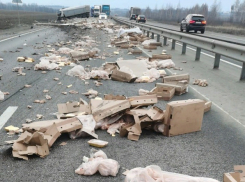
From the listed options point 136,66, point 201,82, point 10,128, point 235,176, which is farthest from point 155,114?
point 136,66

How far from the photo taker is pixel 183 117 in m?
4.47

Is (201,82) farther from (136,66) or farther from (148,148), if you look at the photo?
(148,148)

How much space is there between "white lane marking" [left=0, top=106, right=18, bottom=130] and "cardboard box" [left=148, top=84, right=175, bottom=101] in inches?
114

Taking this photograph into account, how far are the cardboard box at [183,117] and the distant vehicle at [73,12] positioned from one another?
59.6 metres

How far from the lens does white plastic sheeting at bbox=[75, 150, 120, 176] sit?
3.33 metres

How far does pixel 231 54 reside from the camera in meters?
8.48

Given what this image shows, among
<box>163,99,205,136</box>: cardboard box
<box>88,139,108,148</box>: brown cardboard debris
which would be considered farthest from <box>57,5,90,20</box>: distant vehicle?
<box>88,139,108,148</box>: brown cardboard debris

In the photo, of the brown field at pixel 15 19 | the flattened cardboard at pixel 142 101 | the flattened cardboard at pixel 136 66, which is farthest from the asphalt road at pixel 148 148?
the brown field at pixel 15 19

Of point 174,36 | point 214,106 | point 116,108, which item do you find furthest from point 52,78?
point 174,36

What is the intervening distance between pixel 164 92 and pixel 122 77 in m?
2.01

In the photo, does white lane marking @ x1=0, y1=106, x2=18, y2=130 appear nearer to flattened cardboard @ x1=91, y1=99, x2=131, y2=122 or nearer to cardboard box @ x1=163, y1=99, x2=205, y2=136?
flattened cardboard @ x1=91, y1=99, x2=131, y2=122

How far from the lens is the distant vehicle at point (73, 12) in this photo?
6144 centimetres

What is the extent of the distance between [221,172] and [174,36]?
39.5 ft

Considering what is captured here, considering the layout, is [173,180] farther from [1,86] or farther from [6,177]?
[1,86]
